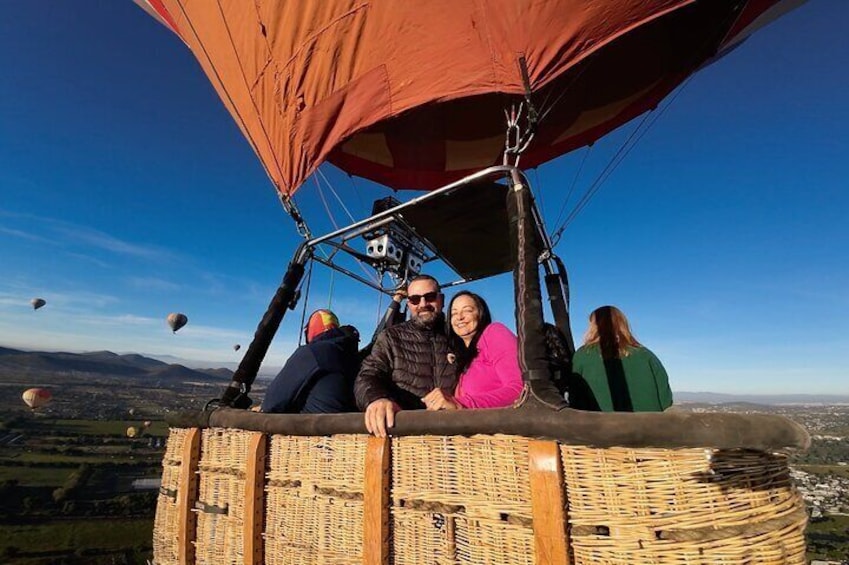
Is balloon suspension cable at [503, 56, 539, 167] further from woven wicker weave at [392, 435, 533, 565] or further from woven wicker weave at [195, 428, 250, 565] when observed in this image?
woven wicker weave at [195, 428, 250, 565]

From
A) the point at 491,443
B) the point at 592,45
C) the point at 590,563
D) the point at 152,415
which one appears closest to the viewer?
the point at 590,563

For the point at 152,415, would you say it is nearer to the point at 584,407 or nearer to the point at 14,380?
the point at 14,380

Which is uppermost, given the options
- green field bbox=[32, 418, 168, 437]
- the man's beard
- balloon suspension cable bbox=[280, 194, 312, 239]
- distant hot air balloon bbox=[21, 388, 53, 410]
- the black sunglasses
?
balloon suspension cable bbox=[280, 194, 312, 239]

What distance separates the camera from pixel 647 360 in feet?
7.67

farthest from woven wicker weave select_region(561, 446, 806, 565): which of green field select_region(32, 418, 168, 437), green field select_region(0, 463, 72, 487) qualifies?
green field select_region(32, 418, 168, 437)

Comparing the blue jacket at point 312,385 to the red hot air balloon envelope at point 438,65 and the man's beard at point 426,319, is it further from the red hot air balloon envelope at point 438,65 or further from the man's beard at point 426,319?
the red hot air balloon envelope at point 438,65

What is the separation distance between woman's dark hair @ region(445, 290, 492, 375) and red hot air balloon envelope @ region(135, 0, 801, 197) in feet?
3.30

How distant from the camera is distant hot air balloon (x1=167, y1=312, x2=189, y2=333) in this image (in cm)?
5536

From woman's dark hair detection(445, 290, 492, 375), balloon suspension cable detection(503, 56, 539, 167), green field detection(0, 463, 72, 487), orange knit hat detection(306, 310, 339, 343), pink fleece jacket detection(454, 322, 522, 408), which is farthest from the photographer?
green field detection(0, 463, 72, 487)

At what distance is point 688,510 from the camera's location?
119 cm

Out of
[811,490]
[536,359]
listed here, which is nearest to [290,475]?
[536,359]

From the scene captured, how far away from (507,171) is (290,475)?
66.6 inches

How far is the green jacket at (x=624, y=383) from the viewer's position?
2262 mm

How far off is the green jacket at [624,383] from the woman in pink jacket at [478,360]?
22.2 inches
